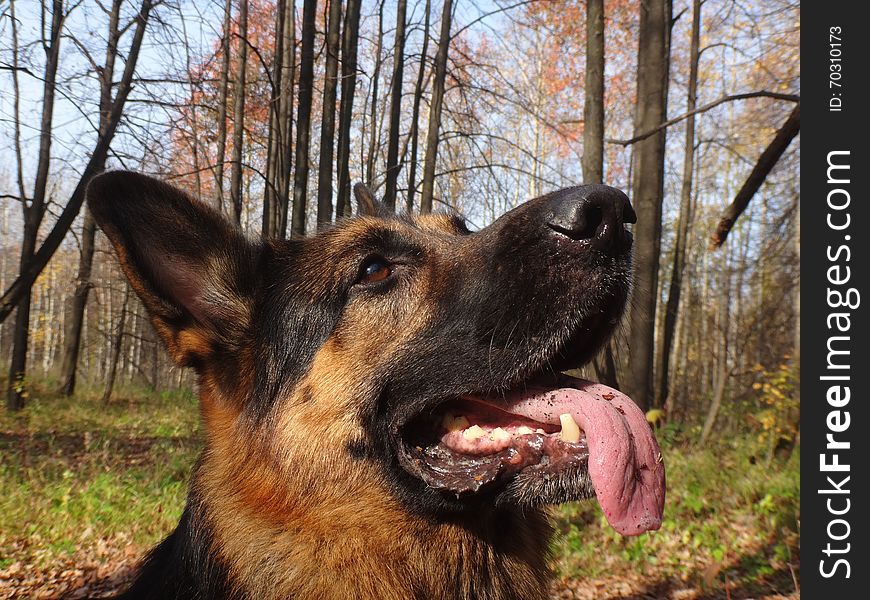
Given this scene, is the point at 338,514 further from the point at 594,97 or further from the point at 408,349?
the point at 594,97

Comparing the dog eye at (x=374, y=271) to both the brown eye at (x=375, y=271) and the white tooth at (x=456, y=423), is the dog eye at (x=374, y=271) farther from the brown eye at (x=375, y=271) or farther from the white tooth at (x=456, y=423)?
the white tooth at (x=456, y=423)

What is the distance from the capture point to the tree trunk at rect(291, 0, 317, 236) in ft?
26.6

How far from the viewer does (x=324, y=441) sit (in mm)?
2455

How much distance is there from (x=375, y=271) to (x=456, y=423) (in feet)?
2.55

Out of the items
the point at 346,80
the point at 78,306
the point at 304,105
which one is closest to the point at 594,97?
the point at 304,105

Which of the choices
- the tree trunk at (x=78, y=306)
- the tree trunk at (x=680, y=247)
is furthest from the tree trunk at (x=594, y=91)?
the tree trunk at (x=78, y=306)

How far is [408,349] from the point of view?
8.09ft

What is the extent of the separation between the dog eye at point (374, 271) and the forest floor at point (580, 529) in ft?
8.27

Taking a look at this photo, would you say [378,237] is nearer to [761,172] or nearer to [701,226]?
[761,172]

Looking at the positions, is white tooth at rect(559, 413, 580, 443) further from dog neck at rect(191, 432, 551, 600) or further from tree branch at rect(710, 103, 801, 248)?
tree branch at rect(710, 103, 801, 248)

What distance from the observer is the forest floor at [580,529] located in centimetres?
511

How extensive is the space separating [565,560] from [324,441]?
4.23 meters

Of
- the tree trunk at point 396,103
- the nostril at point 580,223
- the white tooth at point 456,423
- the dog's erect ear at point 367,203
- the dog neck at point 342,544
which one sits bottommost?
the dog neck at point 342,544

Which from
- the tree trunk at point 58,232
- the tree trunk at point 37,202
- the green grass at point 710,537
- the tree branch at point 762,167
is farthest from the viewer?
the tree trunk at point 37,202
